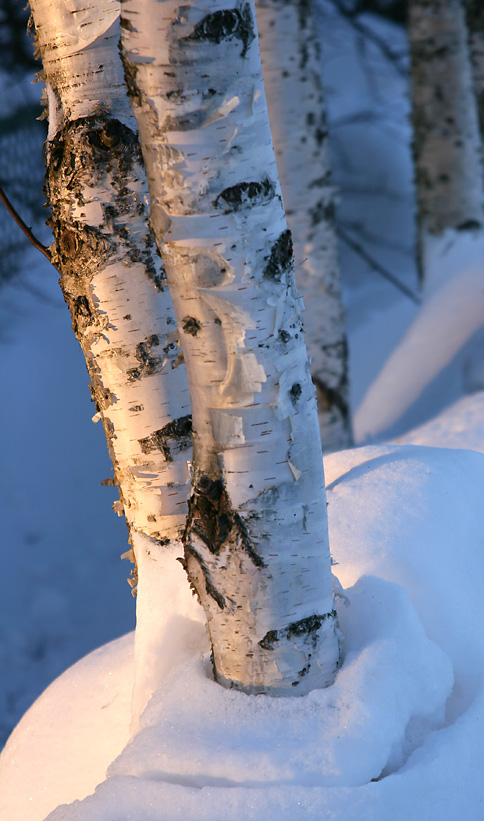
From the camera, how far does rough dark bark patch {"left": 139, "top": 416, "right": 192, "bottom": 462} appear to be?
1.36m

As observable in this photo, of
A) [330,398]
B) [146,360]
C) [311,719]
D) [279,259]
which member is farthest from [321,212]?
[311,719]

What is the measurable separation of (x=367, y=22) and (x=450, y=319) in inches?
190

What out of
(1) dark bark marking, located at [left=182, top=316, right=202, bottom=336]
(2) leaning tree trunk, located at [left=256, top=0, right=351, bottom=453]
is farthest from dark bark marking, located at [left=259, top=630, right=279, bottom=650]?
(2) leaning tree trunk, located at [left=256, top=0, right=351, bottom=453]

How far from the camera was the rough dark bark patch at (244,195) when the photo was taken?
2.87 feet

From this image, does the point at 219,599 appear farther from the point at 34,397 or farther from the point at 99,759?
the point at 34,397

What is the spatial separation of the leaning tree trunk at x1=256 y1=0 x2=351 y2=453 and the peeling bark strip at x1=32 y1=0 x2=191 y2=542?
1623 mm

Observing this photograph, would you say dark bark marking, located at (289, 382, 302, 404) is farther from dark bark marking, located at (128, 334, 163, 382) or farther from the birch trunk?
dark bark marking, located at (128, 334, 163, 382)

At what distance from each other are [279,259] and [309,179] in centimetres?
205

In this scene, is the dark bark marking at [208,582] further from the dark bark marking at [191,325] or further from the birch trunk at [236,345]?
the dark bark marking at [191,325]

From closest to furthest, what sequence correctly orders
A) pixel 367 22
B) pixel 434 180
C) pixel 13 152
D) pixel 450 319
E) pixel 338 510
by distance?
1. pixel 338 510
2. pixel 13 152
3. pixel 450 319
4. pixel 434 180
5. pixel 367 22

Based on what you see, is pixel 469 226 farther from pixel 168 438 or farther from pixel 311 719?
pixel 311 719

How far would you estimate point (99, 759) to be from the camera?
131 cm

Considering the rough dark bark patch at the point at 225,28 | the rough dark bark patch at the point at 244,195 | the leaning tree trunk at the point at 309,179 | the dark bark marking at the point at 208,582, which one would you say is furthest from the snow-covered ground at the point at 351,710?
the rough dark bark patch at the point at 225,28

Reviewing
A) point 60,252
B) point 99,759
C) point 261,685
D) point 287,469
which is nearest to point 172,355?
point 60,252
